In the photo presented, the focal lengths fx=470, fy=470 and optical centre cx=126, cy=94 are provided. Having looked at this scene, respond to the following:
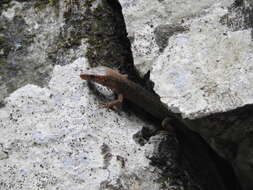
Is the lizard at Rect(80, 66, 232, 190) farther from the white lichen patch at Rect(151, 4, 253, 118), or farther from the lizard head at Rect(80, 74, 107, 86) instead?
the white lichen patch at Rect(151, 4, 253, 118)

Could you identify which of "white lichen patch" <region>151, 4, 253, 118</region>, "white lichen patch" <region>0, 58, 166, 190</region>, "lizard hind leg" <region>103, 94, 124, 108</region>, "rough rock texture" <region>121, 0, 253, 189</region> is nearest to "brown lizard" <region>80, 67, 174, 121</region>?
"lizard hind leg" <region>103, 94, 124, 108</region>

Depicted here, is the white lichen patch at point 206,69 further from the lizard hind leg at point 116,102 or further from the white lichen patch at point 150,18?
the lizard hind leg at point 116,102

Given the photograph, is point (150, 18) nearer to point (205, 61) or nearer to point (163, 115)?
point (205, 61)

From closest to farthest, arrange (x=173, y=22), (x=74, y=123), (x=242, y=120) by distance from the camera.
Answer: (x=242, y=120)
(x=74, y=123)
(x=173, y=22)

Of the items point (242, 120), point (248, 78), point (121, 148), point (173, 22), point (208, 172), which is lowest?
point (208, 172)

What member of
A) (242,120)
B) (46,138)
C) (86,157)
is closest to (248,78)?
(242,120)

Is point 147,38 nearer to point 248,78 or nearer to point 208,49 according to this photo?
point 208,49
